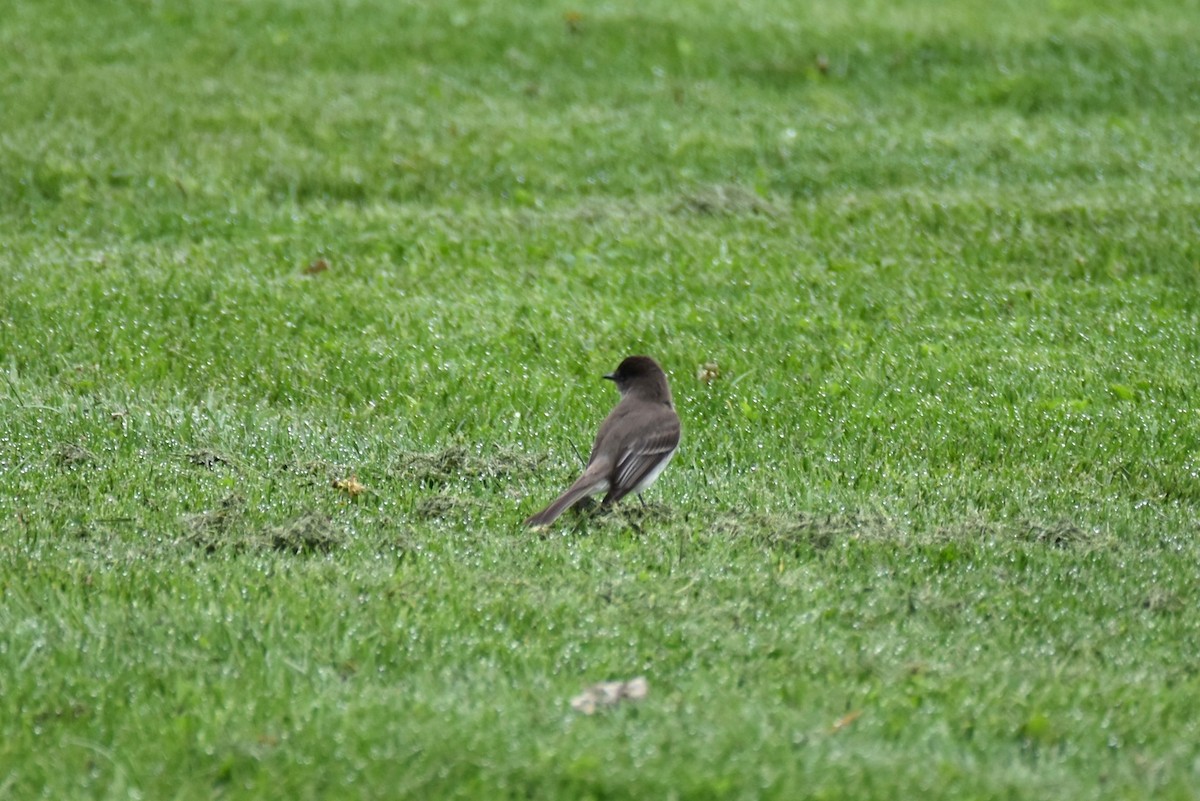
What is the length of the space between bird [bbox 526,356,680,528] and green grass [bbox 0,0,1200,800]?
19 cm

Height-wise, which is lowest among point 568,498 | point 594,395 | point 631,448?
point 594,395

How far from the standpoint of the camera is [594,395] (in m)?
9.11

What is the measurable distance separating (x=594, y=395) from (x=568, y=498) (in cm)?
225

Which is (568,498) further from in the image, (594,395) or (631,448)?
(594,395)

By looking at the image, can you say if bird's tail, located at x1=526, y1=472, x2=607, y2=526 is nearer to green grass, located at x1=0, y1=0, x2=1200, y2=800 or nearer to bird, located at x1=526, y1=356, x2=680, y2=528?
bird, located at x1=526, y1=356, x2=680, y2=528

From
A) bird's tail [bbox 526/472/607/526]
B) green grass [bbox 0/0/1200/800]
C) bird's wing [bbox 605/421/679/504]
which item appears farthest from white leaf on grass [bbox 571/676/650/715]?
bird's wing [bbox 605/421/679/504]

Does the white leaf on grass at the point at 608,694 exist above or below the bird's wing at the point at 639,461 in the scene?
below

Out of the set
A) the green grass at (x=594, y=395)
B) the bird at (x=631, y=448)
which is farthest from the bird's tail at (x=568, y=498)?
the green grass at (x=594, y=395)

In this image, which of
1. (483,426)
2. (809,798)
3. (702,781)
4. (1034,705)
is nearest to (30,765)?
(702,781)

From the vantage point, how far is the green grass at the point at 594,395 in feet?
16.8

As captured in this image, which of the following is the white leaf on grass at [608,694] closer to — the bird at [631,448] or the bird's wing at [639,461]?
the bird at [631,448]

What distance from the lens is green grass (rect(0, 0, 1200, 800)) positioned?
513 cm

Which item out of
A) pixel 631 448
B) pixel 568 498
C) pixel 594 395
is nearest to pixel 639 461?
pixel 631 448

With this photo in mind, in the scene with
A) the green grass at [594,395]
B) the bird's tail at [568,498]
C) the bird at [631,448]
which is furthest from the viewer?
the bird at [631,448]
